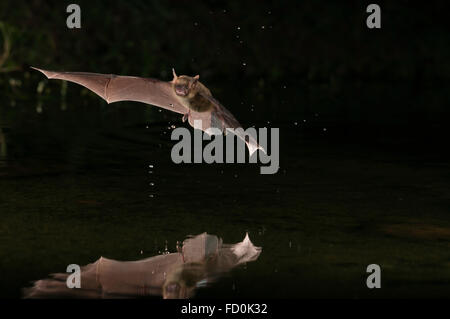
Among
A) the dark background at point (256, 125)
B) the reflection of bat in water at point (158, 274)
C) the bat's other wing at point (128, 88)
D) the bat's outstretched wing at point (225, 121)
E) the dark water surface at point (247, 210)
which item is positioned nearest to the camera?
the reflection of bat in water at point (158, 274)

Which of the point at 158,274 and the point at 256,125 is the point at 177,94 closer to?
the point at 158,274

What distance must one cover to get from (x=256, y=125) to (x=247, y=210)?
580cm

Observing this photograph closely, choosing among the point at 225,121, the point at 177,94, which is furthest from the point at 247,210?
the point at 177,94

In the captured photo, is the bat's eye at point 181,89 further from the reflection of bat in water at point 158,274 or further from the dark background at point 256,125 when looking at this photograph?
the reflection of bat in water at point 158,274

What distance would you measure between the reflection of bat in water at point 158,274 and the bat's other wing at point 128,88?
7.99 feet

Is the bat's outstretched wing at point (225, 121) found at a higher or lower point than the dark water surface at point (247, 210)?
higher

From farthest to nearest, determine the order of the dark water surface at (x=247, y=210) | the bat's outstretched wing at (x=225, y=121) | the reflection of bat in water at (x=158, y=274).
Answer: the bat's outstretched wing at (x=225, y=121) → the dark water surface at (x=247, y=210) → the reflection of bat in water at (x=158, y=274)

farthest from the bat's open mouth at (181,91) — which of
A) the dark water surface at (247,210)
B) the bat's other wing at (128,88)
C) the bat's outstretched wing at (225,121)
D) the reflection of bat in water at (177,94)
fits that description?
the dark water surface at (247,210)

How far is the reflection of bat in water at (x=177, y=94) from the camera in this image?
331 inches

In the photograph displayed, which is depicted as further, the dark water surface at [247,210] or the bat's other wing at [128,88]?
the bat's other wing at [128,88]

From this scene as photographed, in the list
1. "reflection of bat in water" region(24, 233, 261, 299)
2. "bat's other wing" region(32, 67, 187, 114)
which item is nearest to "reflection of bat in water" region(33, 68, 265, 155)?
"bat's other wing" region(32, 67, 187, 114)

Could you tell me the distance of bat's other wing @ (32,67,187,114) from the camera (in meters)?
8.99

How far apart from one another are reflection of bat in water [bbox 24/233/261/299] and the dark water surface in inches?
4.5
